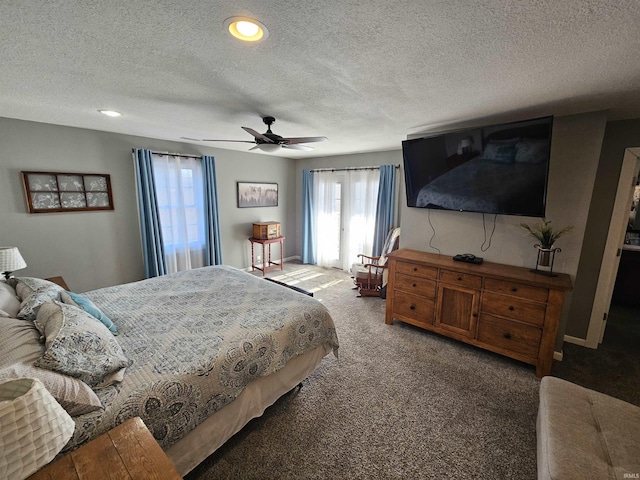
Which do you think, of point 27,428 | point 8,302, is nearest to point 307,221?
point 8,302

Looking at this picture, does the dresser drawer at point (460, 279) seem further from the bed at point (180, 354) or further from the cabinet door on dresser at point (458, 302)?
the bed at point (180, 354)

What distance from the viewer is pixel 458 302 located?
2658mm

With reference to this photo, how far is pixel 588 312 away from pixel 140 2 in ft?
14.0

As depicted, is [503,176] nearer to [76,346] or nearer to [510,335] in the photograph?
[510,335]

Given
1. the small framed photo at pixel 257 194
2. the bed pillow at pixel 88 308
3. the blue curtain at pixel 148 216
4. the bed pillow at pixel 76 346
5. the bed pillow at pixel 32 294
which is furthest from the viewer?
the small framed photo at pixel 257 194

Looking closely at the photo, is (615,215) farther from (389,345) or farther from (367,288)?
(367,288)

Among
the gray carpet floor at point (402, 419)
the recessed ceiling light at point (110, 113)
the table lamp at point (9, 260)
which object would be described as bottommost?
the gray carpet floor at point (402, 419)

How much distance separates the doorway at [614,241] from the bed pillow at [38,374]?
4109 mm

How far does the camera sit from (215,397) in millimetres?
1451

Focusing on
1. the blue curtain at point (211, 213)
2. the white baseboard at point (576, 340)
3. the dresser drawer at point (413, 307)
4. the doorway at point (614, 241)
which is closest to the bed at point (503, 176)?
the doorway at point (614, 241)

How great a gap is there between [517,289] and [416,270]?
90 centimetres

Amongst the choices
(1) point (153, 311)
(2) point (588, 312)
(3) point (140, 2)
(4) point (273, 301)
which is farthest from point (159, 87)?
(2) point (588, 312)

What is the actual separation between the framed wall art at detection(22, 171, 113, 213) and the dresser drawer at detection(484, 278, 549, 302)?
461cm

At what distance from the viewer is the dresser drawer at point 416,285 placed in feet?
9.25
